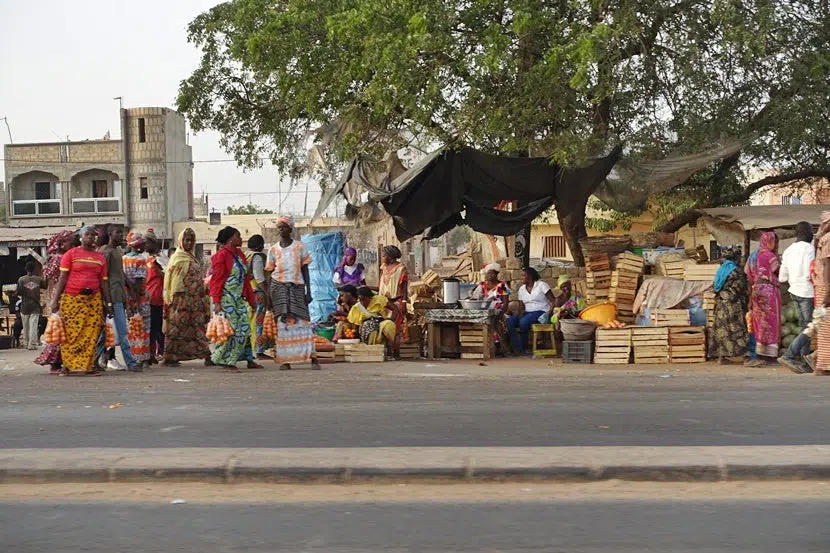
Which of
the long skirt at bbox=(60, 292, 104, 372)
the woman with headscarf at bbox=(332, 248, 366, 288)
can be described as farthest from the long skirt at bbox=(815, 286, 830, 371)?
the long skirt at bbox=(60, 292, 104, 372)

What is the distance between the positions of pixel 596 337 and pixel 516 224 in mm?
2468

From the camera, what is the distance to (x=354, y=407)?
35.5ft

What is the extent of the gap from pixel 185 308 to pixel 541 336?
228 inches

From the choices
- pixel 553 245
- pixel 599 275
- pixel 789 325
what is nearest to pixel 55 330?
pixel 599 275

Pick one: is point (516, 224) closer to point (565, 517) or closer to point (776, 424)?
point (776, 424)

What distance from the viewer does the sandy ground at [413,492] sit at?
6730mm

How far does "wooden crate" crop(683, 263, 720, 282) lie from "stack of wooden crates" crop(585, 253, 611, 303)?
1540 mm

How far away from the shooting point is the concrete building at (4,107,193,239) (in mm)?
60594

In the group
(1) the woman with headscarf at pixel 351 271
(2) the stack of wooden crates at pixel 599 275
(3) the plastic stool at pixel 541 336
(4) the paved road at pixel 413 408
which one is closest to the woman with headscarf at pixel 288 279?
(4) the paved road at pixel 413 408

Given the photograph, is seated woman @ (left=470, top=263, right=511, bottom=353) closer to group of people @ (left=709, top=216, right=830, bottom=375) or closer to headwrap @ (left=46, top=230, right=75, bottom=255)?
group of people @ (left=709, top=216, right=830, bottom=375)

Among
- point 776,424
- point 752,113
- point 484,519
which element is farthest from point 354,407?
point 752,113

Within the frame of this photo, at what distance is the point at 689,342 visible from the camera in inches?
649

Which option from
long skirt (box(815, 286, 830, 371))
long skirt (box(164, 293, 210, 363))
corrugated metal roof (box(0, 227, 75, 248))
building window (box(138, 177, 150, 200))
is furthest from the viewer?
building window (box(138, 177, 150, 200))

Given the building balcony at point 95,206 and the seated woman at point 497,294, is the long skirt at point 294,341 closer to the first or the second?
the seated woman at point 497,294
